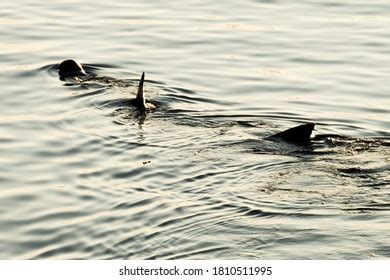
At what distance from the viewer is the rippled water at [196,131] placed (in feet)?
36.1

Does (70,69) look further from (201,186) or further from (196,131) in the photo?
(201,186)

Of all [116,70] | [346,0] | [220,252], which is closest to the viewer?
[220,252]

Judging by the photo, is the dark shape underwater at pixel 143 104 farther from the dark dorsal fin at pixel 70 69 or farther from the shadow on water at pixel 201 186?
the shadow on water at pixel 201 186

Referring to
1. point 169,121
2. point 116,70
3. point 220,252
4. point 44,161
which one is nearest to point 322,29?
point 116,70

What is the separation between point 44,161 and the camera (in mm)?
13297

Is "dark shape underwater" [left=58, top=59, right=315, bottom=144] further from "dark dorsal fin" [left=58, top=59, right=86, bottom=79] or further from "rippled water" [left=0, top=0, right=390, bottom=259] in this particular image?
"rippled water" [left=0, top=0, right=390, bottom=259]

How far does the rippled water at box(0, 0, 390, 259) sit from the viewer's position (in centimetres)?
1102

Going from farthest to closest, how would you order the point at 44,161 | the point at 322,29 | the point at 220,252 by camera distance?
the point at 322,29 < the point at 44,161 < the point at 220,252

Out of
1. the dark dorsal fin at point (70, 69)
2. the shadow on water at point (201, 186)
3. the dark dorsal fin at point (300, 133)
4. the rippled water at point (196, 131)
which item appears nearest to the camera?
the shadow on water at point (201, 186)

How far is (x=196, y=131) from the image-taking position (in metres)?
14.0

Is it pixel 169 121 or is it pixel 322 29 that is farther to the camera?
pixel 322 29

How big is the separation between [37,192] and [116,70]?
16.4 ft

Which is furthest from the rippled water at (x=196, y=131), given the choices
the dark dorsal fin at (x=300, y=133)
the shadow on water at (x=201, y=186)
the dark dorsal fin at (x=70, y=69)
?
the dark dorsal fin at (x=70, y=69)

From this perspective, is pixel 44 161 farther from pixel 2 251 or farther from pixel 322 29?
pixel 322 29
